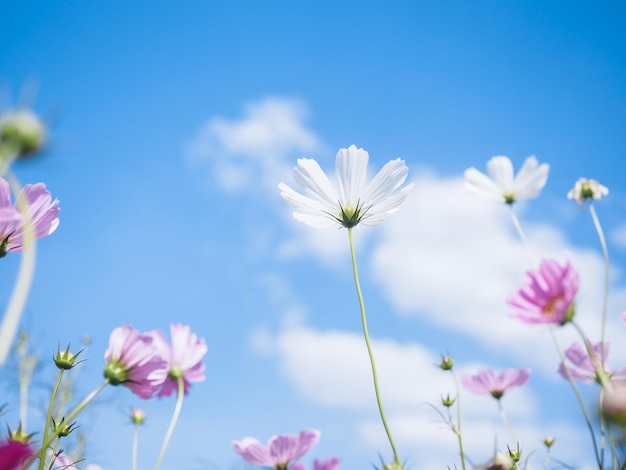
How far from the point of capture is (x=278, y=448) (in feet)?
2.98

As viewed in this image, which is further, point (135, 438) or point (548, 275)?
point (135, 438)

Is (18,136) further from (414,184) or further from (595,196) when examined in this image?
(595,196)

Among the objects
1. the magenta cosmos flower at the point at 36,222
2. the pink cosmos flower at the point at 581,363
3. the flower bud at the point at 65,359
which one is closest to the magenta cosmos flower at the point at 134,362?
the flower bud at the point at 65,359

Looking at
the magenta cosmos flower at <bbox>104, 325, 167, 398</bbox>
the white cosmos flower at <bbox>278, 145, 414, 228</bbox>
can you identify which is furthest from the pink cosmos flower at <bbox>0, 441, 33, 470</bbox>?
the white cosmos flower at <bbox>278, 145, 414, 228</bbox>

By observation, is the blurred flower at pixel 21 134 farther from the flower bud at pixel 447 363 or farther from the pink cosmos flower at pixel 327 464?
the flower bud at pixel 447 363

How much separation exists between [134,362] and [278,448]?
280 mm

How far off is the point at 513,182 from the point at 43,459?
0.77 m

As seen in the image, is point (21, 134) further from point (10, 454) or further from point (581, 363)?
point (581, 363)

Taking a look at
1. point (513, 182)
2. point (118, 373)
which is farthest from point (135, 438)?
point (513, 182)

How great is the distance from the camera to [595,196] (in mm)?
964

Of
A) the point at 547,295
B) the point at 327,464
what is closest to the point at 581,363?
the point at 547,295

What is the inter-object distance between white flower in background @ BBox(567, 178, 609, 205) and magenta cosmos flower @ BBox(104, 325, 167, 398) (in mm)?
779

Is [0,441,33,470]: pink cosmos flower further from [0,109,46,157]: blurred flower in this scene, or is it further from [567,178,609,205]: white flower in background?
[567,178,609,205]: white flower in background

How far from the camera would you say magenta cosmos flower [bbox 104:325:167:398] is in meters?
0.92
